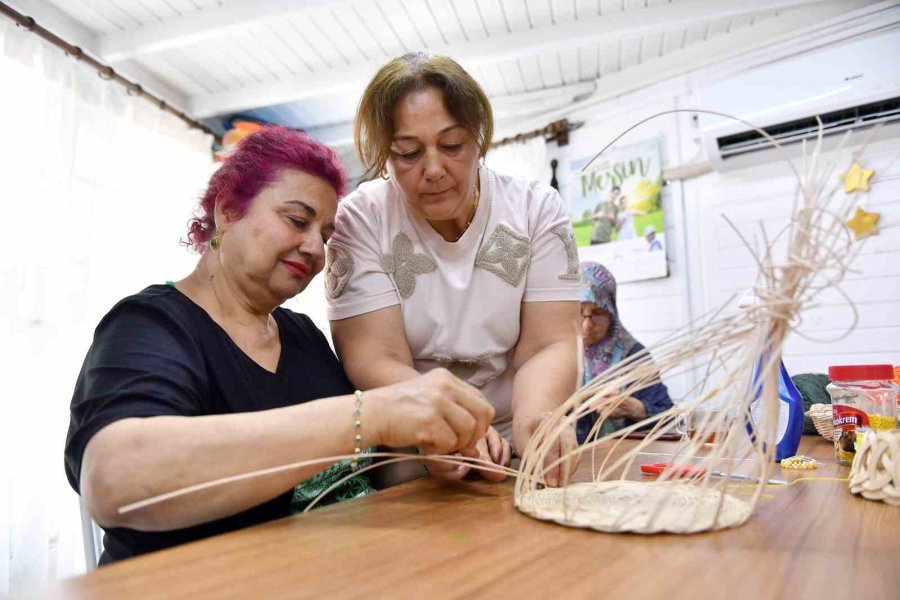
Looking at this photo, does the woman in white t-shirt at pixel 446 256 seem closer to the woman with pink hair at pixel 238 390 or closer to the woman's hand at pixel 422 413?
the woman with pink hair at pixel 238 390

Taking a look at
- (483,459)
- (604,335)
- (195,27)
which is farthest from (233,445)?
(195,27)

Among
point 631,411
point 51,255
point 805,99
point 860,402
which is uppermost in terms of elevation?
point 805,99

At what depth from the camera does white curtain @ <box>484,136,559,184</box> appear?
4.13 m

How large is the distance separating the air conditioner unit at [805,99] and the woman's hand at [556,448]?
8.12 ft

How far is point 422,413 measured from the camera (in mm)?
780

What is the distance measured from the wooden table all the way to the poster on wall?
3.09 metres

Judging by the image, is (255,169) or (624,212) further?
(624,212)

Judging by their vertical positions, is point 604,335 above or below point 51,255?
below

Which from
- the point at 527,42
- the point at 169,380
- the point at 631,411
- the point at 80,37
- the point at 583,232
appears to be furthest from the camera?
the point at 583,232

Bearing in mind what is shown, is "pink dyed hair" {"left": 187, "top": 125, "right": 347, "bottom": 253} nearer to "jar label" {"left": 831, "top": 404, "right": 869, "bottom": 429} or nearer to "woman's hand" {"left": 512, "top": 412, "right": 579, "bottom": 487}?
"woman's hand" {"left": 512, "top": 412, "right": 579, "bottom": 487}

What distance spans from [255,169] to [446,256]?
1.34 ft

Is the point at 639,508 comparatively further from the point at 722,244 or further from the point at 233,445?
the point at 722,244

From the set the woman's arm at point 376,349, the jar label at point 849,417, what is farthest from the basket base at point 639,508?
the jar label at point 849,417

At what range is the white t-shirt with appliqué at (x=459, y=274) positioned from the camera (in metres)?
1.24
